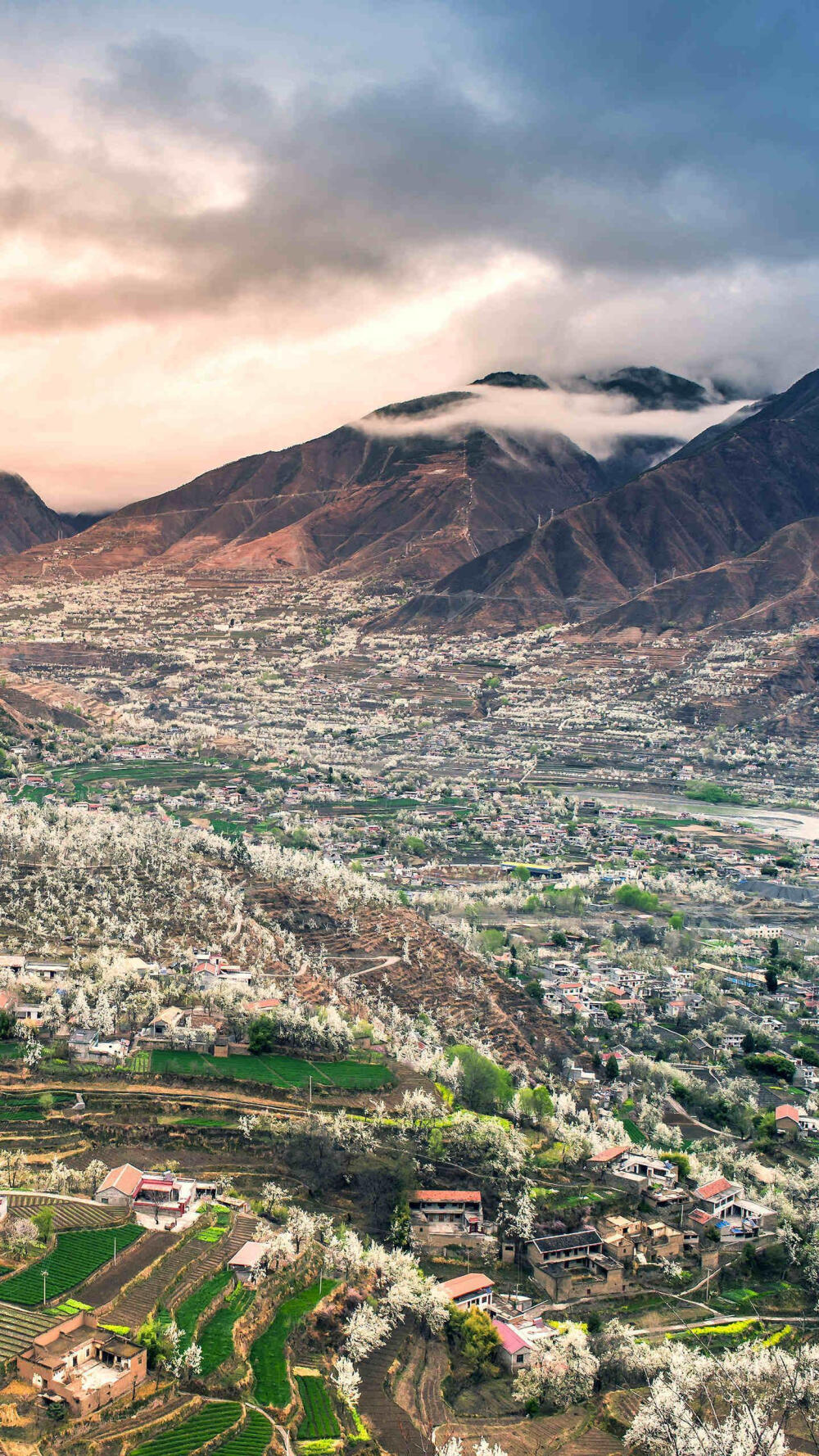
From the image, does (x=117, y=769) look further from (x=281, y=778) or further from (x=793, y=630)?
(x=793, y=630)

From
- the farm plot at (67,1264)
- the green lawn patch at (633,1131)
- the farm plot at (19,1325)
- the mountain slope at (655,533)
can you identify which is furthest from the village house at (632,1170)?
the mountain slope at (655,533)

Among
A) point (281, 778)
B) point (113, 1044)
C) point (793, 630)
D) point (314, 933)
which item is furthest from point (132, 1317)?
point (793, 630)

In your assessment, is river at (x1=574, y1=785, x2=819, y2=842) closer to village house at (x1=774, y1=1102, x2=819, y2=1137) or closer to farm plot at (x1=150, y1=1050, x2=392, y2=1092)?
village house at (x1=774, y1=1102, x2=819, y2=1137)

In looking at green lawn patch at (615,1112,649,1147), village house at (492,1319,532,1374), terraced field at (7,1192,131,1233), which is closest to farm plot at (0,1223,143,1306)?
terraced field at (7,1192,131,1233)

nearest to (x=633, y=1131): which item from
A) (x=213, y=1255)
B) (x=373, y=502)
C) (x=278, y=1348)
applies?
(x=213, y=1255)

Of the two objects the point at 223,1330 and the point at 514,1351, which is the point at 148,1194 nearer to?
the point at 223,1330
